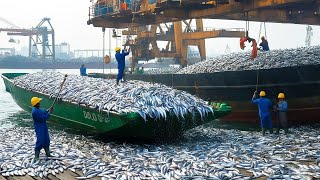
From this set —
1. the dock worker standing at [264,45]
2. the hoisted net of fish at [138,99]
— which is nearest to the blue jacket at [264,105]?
the hoisted net of fish at [138,99]

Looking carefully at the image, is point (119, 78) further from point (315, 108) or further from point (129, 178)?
point (315, 108)

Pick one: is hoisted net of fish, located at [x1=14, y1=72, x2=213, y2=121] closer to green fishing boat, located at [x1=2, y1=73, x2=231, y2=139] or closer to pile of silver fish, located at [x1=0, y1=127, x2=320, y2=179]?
green fishing boat, located at [x1=2, y1=73, x2=231, y2=139]

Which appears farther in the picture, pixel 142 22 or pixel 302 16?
pixel 142 22

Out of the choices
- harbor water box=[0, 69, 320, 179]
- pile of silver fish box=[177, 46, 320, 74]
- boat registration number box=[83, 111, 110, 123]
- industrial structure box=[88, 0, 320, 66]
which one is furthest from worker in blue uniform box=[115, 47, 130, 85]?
pile of silver fish box=[177, 46, 320, 74]

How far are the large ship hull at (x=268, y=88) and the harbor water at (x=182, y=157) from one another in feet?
6.87

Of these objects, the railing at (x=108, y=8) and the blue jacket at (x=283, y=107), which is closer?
the blue jacket at (x=283, y=107)

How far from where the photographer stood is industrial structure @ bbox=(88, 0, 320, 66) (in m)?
16.2

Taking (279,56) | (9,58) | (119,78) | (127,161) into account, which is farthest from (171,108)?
(9,58)

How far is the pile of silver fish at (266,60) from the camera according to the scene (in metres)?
16.5

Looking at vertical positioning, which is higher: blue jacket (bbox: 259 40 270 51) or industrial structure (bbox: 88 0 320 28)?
industrial structure (bbox: 88 0 320 28)

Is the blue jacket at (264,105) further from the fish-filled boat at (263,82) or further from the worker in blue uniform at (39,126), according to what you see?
the worker in blue uniform at (39,126)

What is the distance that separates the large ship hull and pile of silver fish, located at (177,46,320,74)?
165 centimetres

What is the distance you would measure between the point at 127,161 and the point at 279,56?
1138 cm

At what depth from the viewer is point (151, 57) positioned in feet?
105
